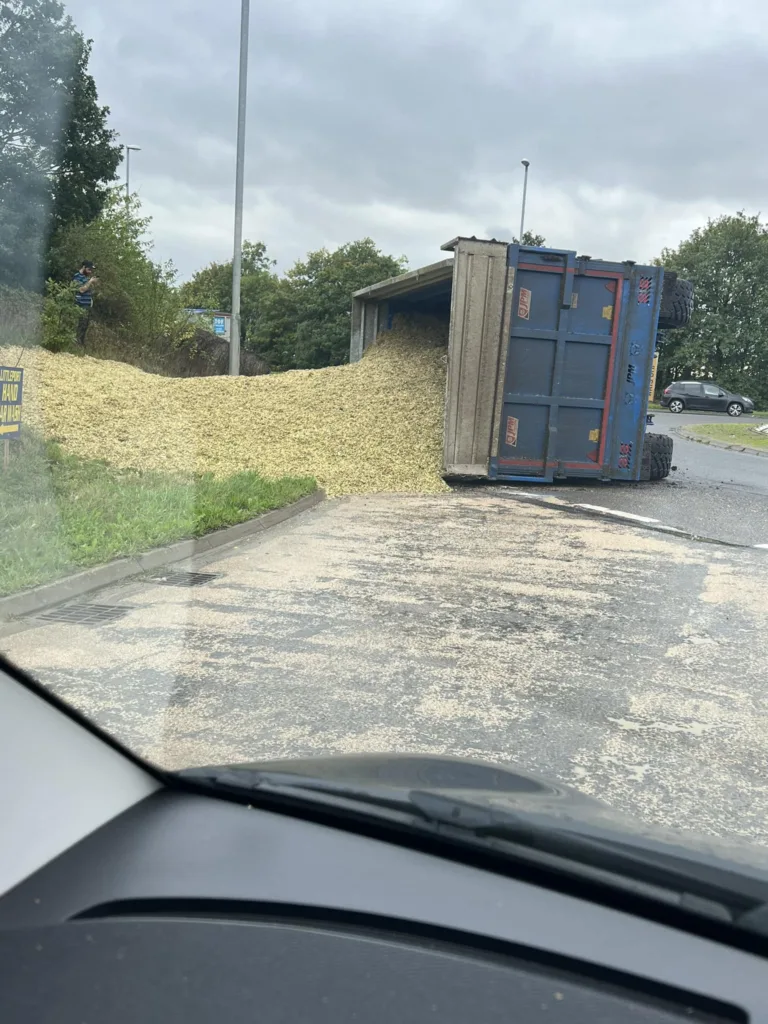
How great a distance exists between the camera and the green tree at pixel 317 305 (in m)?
54.4

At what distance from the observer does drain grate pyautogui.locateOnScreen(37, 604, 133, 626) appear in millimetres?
5582

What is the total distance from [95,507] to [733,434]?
76.1 feet

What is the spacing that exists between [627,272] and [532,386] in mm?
2119

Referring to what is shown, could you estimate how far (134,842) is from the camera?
144 centimetres

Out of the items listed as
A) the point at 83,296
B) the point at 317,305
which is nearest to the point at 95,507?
the point at 83,296

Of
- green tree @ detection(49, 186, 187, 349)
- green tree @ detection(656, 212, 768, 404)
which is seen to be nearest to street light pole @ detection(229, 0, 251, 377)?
green tree @ detection(49, 186, 187, 349)

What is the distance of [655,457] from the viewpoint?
14.2 meters

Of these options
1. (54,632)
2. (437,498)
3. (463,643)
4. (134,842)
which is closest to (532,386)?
(437,498)

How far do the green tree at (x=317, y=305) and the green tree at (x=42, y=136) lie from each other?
28290 mm

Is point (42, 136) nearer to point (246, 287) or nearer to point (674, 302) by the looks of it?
point (674, 302)

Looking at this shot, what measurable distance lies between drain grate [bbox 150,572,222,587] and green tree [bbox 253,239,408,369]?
4527cm

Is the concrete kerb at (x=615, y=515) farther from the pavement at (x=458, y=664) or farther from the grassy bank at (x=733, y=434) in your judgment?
the grassy bank at (x=733, y=434)

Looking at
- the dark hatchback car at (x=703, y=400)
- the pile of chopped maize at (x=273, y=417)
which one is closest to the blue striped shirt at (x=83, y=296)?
the pile of chopped maize at (x=273, y=417)

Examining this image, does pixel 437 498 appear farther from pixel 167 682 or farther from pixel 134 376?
pixel 134 376
